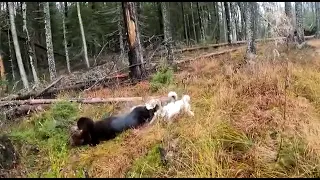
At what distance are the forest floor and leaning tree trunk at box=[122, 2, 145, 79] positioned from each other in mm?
3214

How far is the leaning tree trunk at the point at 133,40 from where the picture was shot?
11.3 m

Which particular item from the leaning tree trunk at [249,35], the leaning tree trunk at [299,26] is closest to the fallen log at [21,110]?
the leaning tree trunk at [249,35]

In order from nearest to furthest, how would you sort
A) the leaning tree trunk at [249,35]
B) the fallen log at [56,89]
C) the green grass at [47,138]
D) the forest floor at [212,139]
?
the forest floor at [212,139]
the green grass at [47,138]
the fallen log at [56,89]
the leaning tree trunk at [249,35]

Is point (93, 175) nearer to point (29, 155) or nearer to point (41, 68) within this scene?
point (29, 155)

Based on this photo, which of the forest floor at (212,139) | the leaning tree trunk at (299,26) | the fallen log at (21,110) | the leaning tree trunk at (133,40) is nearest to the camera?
the forest floor at (212,139)

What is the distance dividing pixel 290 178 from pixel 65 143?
11.3 ft

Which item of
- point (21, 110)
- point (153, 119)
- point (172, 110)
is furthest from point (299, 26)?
point (21, 110)

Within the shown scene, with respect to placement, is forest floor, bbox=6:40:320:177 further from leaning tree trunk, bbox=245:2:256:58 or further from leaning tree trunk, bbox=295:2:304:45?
leaning tree trunk, bbox=295:2:304:45

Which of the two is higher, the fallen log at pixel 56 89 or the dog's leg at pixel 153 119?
the fallen log at pixel 56 89

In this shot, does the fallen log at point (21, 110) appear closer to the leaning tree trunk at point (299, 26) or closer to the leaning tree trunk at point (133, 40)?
the leaning tree trunk at point (133, 40)

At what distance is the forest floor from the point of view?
196 inches

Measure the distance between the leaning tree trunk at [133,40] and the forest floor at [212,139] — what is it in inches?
127

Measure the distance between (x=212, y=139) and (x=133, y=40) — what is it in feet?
21.1

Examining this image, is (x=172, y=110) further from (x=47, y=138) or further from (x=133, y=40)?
(x=133, y=40)
